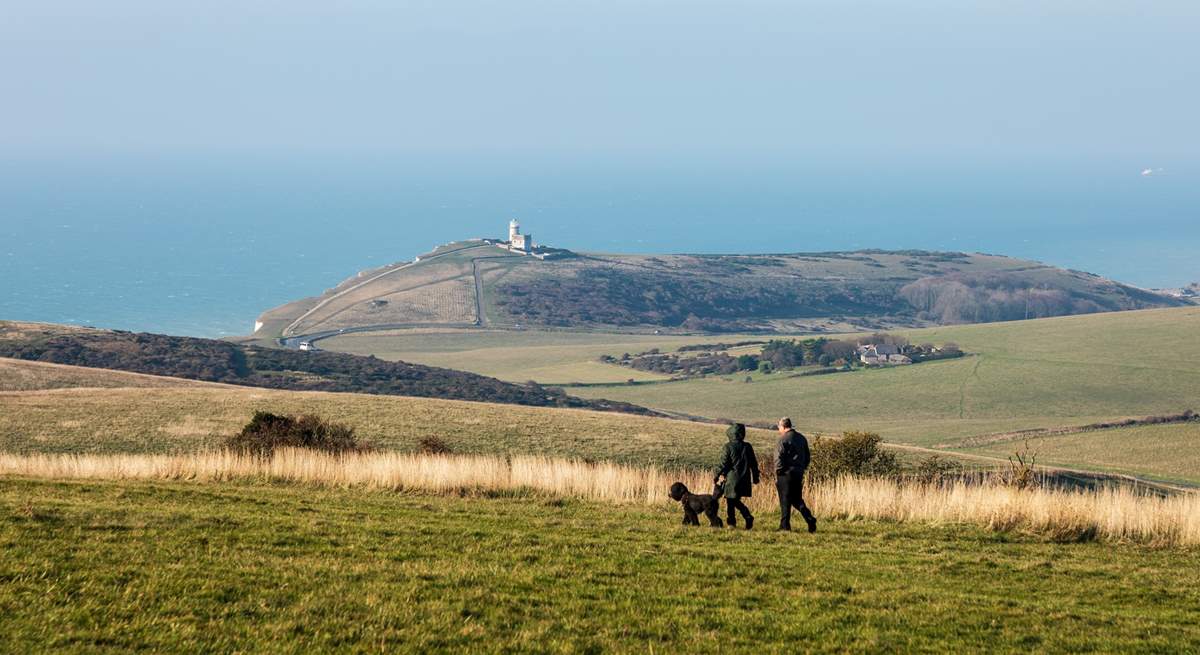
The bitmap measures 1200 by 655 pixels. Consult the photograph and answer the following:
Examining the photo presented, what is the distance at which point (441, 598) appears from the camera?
36.7 feet

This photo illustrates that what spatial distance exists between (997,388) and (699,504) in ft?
258

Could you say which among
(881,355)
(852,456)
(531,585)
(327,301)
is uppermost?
(327,301)

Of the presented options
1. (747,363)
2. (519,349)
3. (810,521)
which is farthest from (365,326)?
(810,521)

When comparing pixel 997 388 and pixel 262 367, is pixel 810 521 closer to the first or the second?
pixel 262 367

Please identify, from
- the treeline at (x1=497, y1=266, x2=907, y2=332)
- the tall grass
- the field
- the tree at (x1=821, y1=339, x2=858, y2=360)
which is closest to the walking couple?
the tall grass

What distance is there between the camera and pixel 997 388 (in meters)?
89.8

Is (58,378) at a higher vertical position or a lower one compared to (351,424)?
higher

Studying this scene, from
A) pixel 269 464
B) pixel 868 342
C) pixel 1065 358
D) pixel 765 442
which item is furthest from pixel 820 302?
pixel 269 464

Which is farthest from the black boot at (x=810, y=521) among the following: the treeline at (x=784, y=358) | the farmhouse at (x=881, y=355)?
the farmhouse at (x=881, y=355)

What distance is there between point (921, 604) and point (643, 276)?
18108 centimetres

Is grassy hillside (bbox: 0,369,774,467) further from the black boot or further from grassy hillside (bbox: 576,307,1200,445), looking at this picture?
grassy hillside (bbox: 576,307,1200,445)

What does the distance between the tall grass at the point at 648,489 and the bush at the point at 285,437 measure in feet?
6.51

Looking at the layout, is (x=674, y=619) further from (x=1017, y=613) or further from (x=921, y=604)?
(x=1017, y=613)

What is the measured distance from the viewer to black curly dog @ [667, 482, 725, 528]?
1641cm
